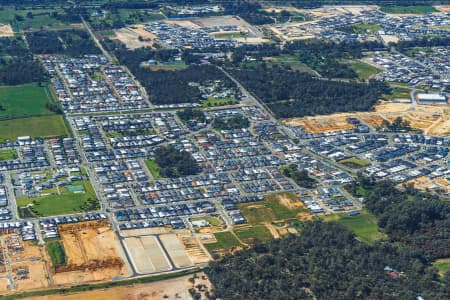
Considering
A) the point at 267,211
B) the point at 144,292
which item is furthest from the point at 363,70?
the point at 144,292

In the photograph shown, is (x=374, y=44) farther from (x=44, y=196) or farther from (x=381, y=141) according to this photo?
(x=44, y=196)

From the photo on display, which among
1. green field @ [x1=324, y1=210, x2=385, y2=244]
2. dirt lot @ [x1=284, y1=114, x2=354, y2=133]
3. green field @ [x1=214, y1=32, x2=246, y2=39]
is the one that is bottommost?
green field @ [x1=324, y1=210, x2=385, y2=244]

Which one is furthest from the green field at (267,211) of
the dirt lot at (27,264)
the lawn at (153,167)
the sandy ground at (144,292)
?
the dirt lot at (27,264)

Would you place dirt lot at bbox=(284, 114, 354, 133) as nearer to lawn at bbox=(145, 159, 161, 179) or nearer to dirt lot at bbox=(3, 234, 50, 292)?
lawn at bbox=(145, 159, 161, 179)

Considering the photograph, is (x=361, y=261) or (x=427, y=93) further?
(x=427, y=93)

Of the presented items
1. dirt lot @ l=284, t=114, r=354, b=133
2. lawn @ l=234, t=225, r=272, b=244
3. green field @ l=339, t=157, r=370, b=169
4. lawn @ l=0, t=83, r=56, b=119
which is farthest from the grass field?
lawn @ l=0, t=83, r=56, b=119

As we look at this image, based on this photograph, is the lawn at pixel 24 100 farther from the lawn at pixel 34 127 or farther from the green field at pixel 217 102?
the green field at pixel 217 102

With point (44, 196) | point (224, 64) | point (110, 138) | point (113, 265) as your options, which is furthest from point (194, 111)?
point (113, 265)
